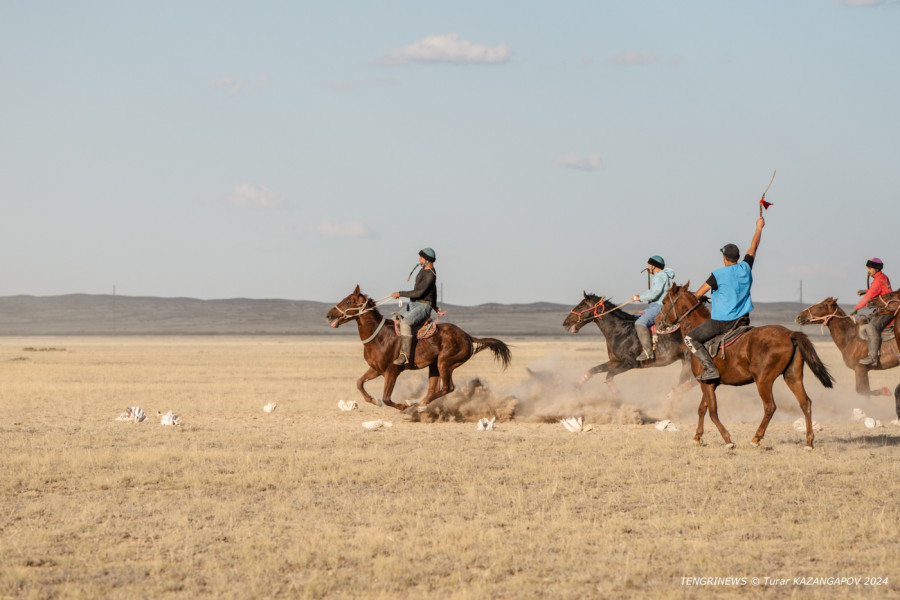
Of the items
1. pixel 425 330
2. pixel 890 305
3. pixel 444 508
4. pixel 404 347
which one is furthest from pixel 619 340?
pixel 444 508

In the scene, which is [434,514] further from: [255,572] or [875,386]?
[875,386]

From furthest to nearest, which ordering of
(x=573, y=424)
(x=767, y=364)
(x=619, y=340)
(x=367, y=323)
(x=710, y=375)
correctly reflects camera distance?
(x=619, y=340)
(x=367, y=323)
(x=573, y=424)
(x=710, y=375)
(x=767, y=364)

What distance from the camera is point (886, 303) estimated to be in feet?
58.0

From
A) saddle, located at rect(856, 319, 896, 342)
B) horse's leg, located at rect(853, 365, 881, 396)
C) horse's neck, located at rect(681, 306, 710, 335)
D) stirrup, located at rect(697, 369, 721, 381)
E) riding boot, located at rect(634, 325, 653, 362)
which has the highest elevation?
horse's neck, located at rect(681, 306, 710, 335)

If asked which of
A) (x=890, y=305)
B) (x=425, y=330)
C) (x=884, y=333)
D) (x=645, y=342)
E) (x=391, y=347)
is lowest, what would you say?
(x=391, y=347)

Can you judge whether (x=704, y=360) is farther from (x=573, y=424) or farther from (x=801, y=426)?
(x=801, y=426)

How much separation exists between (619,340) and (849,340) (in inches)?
177

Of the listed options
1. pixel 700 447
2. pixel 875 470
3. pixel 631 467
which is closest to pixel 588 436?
pixel 700 447

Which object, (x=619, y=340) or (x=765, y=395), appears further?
(x=619, y=340)

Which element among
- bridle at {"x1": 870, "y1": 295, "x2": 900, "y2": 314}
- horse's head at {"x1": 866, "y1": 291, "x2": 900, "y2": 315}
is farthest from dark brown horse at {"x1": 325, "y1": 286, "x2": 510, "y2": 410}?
bridle at {"x1": 870, "y1": 295, "x2": 900, "y2": 314}

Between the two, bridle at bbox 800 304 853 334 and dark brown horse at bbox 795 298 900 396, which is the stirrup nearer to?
dark brown horse at bbox 795 298 900 396

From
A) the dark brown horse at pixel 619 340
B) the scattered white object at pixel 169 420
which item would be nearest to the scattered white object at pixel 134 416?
the scattered white object at pixel 169 420

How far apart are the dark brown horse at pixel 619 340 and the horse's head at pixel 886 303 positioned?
3.32m

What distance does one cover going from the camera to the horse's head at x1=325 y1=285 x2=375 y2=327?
719 inches
